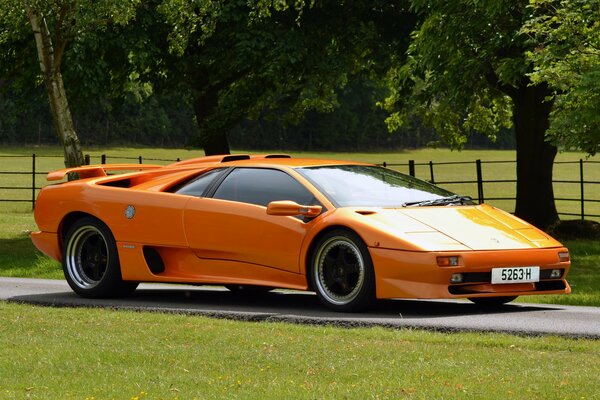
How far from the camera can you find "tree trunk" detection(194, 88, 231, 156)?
2736cm

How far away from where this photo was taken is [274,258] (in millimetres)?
11344

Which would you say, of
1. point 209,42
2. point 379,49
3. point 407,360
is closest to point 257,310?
point 407,360

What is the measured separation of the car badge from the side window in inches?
35.2

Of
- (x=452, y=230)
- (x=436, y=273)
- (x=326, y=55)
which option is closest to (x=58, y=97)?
(x=326, y=55)

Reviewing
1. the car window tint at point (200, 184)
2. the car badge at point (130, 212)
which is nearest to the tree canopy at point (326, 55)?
the car window tint at point (200, 184)

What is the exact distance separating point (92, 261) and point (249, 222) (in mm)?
2044

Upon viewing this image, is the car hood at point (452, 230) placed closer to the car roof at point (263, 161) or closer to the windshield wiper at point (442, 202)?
the windshield wiper at point (442, 202)

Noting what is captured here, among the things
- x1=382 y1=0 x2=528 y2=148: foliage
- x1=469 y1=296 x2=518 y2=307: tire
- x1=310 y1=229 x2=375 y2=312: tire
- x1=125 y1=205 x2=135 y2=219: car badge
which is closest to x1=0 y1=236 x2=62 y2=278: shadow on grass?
x1=125 y1=205 x2=135 y2=219: car badge

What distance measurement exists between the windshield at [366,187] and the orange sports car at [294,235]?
0.8 inches

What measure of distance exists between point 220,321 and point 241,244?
51.8 inches

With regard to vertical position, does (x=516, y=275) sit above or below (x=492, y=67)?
below

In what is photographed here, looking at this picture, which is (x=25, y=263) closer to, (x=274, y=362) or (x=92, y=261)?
(x=92, y=261)

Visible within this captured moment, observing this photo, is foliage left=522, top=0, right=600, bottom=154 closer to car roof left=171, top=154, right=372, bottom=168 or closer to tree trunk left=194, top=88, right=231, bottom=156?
car roof left=171, top=154, right=372, bottom=168

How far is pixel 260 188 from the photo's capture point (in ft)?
38.7
